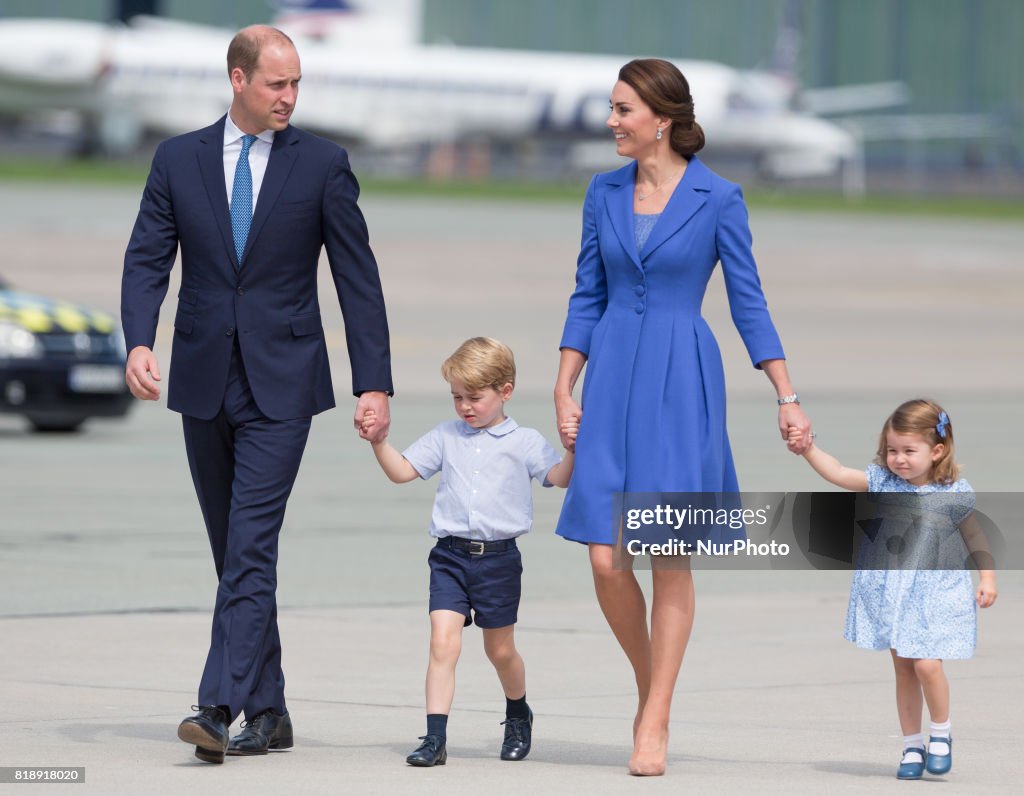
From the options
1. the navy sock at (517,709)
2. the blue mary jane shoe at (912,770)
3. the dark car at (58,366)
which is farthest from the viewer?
the dark car at (58,366)

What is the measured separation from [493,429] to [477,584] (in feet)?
1.47

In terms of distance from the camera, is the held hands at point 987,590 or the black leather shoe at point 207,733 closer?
the held hands at point 987,590

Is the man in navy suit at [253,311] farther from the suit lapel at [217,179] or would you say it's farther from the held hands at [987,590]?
the held hands at [987,590]

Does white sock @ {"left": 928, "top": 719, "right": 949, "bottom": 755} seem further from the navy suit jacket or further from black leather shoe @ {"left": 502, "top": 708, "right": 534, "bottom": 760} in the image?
the navy suit jacket

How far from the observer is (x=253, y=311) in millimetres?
6203

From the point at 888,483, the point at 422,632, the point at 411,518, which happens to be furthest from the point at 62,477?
the point at 888,483

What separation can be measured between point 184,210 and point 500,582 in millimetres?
1397

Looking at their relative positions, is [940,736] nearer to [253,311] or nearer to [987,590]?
[987,590]

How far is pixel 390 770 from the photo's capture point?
5.83 metres

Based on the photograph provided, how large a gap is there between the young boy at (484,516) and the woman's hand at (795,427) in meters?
0.57

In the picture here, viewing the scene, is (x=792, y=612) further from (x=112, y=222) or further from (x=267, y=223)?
(x=112, y=222)

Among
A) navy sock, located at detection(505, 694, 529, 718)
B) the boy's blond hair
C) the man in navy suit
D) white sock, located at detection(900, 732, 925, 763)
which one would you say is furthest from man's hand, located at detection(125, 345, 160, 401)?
white sock, located at detection(900, 732, 925, 763)

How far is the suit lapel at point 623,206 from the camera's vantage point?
595cm

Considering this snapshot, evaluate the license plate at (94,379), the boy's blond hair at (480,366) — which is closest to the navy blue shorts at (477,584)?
the boy's blond hair at (480,366)
